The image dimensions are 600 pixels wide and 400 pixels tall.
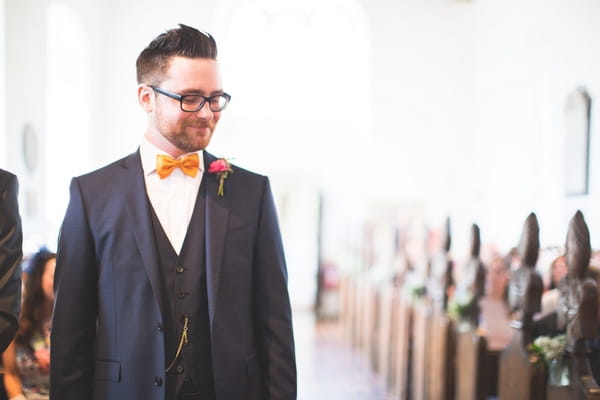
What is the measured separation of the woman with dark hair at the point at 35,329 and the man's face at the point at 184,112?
4.62 ft

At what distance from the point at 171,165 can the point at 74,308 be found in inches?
17.8

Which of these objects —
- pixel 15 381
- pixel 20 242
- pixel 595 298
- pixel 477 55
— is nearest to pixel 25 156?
pixel 15 381

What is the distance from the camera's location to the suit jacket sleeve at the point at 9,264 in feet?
4.69

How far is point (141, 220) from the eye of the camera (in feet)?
5.08

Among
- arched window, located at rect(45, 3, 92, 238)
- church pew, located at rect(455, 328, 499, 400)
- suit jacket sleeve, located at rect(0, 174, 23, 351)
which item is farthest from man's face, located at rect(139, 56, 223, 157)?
arched window, located at rect(45, 3, 92, 238)

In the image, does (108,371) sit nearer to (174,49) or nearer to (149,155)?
(149,155)

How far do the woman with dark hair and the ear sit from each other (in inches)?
53.7

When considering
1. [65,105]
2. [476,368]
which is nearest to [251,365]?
[476,368]

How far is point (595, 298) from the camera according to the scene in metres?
2.24

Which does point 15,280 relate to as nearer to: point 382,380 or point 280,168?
point 382,380

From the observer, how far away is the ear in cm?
157

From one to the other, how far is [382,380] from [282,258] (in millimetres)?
4108

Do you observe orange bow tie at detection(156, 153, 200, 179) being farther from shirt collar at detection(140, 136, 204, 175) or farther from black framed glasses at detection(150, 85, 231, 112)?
black framed glasses at detection(150, 85, 231, 112)

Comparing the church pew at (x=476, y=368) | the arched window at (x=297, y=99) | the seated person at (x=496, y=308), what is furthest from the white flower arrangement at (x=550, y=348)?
the arched window at (x=297, y=99)
